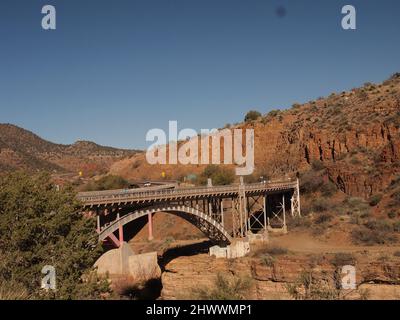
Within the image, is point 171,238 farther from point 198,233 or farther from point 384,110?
point 384,110

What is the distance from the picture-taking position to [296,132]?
60375 millimetres

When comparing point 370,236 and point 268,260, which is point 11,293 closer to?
point 268,260

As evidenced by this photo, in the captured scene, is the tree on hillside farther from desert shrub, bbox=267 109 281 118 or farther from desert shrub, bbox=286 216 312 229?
desert shrub, bbox=267 109 281 118

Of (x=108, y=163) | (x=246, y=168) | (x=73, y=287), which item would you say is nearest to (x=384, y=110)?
(x=246, y=168)

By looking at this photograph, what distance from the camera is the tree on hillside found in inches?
636

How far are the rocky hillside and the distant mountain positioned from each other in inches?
707

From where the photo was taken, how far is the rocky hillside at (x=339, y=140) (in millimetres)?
42719

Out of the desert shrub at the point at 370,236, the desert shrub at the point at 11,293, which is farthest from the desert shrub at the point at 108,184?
the desert shrub at the point at 11,293

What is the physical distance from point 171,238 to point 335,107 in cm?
3156

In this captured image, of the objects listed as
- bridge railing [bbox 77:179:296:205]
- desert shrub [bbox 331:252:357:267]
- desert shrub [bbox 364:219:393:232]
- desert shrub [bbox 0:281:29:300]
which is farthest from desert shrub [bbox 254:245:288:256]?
desert shrub [bbox 0:281:29:300]

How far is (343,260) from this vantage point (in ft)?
93.1

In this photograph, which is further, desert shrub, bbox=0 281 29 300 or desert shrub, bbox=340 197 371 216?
desert shrub, bbox=340 197 371 216

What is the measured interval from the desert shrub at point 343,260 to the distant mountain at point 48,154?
53919 millimetres

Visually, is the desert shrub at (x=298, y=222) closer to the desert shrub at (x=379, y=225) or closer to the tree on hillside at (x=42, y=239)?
the desert shrub at (x=379, y=225)
